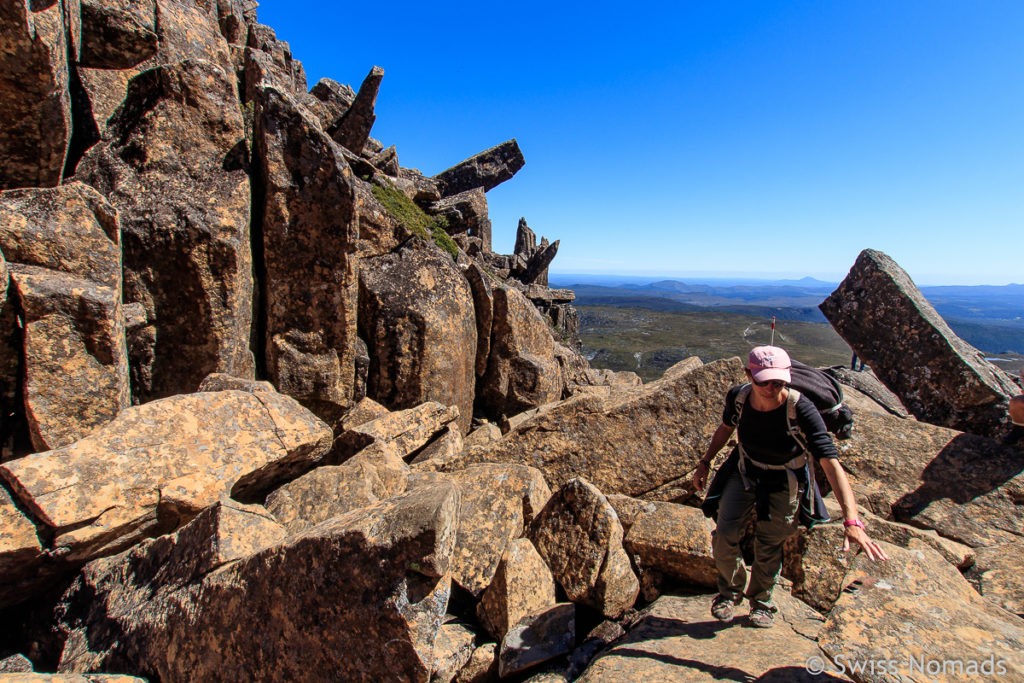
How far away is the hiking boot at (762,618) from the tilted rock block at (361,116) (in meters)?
19.8

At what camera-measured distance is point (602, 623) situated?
566 cm

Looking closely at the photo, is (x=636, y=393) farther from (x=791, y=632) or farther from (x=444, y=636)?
(x=444, y=636)

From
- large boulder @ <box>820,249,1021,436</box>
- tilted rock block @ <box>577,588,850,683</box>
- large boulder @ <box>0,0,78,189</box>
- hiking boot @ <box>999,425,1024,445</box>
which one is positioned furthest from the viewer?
large boulder @ <box>820,249,1021,436</box>

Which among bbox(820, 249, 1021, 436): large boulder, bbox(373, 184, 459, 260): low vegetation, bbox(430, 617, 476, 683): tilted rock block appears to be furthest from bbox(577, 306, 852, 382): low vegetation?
bbox(430, 617, 476, 683): tilted rock block

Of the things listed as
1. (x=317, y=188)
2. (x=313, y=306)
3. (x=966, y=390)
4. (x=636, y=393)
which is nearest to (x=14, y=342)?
(x=313, y=306)

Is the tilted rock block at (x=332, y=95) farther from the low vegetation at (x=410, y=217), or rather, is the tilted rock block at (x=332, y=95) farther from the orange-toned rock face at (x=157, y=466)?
the orange-toned rock face at (x=157, y=466)

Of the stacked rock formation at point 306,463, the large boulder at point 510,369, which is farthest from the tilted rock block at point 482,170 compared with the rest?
the large boulder at point 510,369

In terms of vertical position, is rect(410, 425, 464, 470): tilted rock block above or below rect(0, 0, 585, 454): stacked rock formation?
below

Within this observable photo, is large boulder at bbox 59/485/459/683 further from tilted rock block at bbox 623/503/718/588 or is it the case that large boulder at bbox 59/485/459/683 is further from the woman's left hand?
the woman's left hand

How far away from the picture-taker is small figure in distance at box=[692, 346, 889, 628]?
4.92 metres

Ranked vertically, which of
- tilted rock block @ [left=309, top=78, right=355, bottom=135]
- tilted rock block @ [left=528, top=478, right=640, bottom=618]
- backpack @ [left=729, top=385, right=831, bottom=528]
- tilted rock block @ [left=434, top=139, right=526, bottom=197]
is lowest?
tilted rock block @ [left=528, top=478, right=640, bottom=618]

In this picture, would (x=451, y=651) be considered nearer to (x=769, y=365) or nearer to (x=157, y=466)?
(x=157, y=466)

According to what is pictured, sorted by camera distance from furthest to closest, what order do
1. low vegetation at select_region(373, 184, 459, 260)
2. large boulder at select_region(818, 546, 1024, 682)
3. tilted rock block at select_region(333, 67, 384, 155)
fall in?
1. tilted rock block at select_region(333, 67, 384, 155)
2. low vegetation at select_region(373, 184, 459, 260)
3. large boulder at select_region(818, 546, 1024, 682)

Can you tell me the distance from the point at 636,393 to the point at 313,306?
21.2 feet
